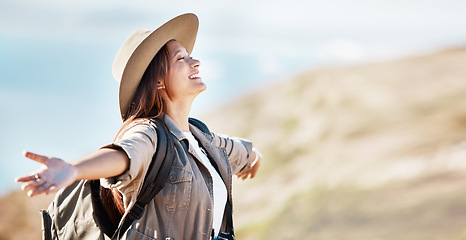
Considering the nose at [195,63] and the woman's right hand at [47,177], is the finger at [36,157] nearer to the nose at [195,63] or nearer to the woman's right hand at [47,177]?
the woman's right hand at [47,177]

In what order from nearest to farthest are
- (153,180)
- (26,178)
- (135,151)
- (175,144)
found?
(26,178) < (135,151) < (153,180) < (175,144)

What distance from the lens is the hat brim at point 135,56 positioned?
2.16 meters

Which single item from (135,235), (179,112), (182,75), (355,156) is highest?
(355,156)

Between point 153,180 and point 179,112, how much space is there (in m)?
0.38

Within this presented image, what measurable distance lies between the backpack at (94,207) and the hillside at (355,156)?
2.87m

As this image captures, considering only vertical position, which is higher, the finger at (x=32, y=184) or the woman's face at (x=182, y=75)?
the woman's face at (x=182, y=75)

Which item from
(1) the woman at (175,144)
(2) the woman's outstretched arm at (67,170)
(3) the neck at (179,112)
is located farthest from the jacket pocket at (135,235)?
(3) the neck at (179,112)

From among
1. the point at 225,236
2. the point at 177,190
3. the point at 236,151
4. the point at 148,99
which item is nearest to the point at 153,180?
the point at 177,190

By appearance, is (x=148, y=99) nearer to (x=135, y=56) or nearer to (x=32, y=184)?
(x=135, y=56)

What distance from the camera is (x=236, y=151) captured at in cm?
265

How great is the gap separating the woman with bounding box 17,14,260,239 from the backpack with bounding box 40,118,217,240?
0.10 ft

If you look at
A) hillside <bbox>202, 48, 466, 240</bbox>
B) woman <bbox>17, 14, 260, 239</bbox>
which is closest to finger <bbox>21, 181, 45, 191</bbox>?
woman <bbox>17, 14, 260, 239</bbox>

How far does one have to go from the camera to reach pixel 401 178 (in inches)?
203

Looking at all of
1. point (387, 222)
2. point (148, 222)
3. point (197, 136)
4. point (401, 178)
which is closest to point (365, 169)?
point (401, 178)
